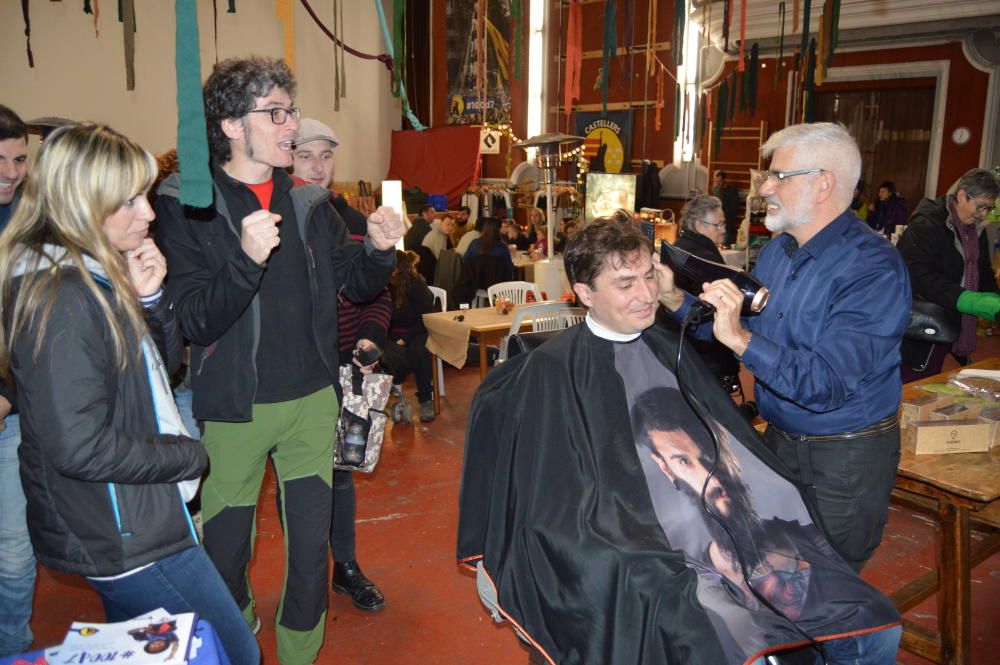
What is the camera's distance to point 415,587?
9.65ft

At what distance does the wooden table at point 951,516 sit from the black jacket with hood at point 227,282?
1690 mm

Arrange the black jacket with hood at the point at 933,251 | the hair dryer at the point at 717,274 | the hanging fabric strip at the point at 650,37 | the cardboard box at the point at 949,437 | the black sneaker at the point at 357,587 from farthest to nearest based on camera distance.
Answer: the hanging fabric strip at the point at 650,37 < the black jacket with hood at the point at 933,251 < the black sneaker at the point at 357,587 < the cardboard box at the point at 949,437 < the hair dryer at the point at 717,274

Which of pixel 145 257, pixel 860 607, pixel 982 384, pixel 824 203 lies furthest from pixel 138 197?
pixel 982 384

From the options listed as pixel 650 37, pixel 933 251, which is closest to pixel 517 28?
pixel 933 251

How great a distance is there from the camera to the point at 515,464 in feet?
6.27

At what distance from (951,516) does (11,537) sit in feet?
8.68

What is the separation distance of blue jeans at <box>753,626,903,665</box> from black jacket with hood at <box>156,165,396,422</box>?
148cm

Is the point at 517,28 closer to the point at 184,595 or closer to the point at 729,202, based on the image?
the point at 184,595

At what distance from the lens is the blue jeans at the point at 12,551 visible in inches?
79.8

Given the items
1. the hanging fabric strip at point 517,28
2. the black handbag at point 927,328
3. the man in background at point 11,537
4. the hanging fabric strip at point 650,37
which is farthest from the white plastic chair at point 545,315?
the hanging fabric strip at point 650,37

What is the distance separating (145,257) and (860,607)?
68.7 inches

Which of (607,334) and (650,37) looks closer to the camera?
(607,334)

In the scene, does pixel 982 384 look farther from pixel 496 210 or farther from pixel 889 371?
pixel 496 210

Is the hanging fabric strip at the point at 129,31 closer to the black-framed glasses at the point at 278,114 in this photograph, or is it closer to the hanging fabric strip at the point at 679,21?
the black-framed glasses at the point at 278,114
